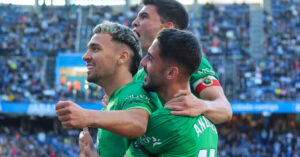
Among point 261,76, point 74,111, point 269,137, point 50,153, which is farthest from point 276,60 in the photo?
point 74,111

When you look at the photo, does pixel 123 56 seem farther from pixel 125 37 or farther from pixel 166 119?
pixel 166 119

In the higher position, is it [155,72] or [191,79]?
[155,72]

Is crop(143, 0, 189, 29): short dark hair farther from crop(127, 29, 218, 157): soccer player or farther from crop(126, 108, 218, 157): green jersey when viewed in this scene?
crop(126, 108, 218, 157): green jersey

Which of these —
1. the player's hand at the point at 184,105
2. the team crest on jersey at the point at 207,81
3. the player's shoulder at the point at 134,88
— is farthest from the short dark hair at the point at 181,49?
the team crest on jersey at the point at 207,81

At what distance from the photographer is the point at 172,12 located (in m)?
4.96

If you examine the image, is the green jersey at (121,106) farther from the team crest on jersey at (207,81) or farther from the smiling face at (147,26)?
the smiling face at (147,26)

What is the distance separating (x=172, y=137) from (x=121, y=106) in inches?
18.4

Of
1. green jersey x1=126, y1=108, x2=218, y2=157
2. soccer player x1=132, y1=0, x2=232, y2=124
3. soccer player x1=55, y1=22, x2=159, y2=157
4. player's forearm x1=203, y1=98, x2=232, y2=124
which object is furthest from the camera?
player's forearm x1=203, y1=98, x2=232, y2=124

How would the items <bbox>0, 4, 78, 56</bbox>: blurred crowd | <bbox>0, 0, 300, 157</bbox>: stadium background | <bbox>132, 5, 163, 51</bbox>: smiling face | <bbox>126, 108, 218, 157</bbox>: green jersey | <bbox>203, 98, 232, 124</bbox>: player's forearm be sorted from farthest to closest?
1. <bbox>0, 4, 78, 56</bbox>: blurred crowd
2. <bbox>0, 0, 300, 157</bbox>: stadium background
3. <bbox>132, 5, 163, 51</bbox>: smiling face
4. <bbox>203, 98, 232, 124</bbox>: player's forearm
5. <bbox>126, 108, 218, 157</bbox>: green jersey

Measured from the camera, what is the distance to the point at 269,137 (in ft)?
77.9

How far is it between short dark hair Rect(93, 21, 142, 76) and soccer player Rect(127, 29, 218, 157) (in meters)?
0.40

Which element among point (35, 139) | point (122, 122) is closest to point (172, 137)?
point (122, 122)

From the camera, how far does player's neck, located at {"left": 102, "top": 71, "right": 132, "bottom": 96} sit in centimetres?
390

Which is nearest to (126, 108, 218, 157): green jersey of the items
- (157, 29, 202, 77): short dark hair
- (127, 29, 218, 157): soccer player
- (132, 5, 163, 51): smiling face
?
(127, 29, 218, 157): soccer player
